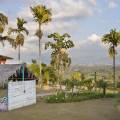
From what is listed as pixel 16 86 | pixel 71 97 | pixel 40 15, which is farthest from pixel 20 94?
pixel 40 15

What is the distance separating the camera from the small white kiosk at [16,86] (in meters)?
32.1

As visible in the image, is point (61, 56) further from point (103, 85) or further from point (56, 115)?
point (56, 115)

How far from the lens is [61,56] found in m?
63.9

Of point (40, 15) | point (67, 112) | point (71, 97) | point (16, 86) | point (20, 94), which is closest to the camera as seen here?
point (67, 112)

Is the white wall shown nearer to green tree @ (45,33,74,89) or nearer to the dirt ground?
the dirt ground

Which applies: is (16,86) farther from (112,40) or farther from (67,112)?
(112,40)

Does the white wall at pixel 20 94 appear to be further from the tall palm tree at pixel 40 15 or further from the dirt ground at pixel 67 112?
the tall palm tree at pixel 40 15

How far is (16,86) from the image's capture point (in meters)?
33.4

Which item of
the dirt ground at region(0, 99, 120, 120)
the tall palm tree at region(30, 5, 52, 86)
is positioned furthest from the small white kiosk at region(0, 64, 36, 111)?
the tall palm tree at region(30, 5, 52, 86)

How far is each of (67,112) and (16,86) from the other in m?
5.94

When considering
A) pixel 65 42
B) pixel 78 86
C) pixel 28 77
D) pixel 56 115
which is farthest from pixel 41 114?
pixel 65 42

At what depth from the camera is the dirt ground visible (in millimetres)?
26875

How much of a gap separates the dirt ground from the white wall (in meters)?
0.86

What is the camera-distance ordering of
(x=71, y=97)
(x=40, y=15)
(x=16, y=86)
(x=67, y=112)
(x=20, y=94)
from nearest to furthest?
1. (x=67, y=112)
2. (x=16, y=86)
3. (x=20, y=94)
4. (x=71, y=97)
5. (x=40, y=15)
